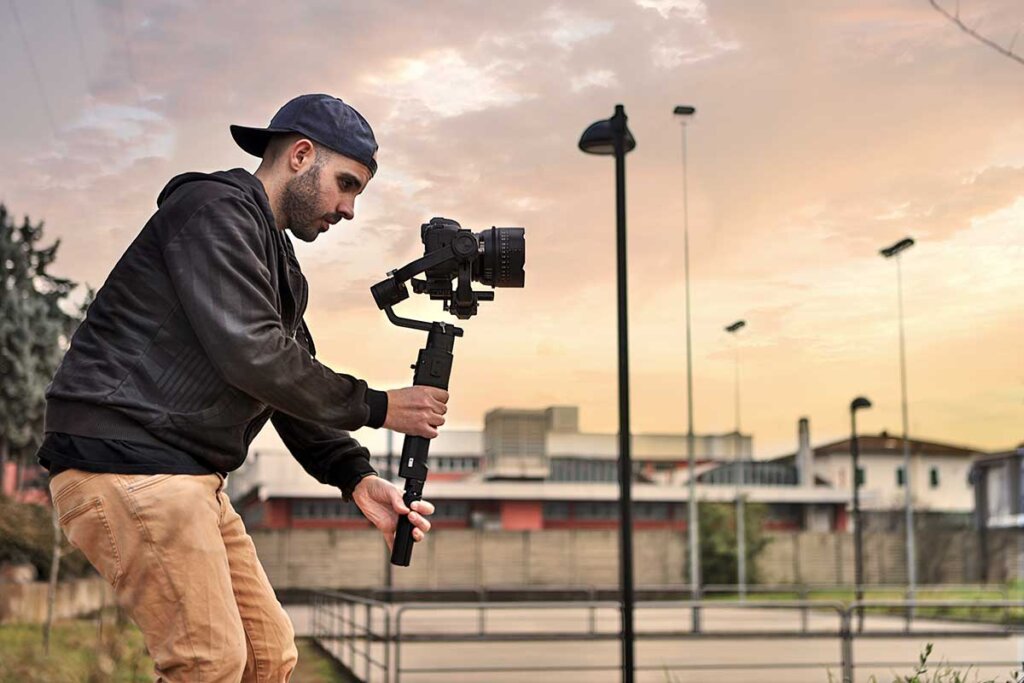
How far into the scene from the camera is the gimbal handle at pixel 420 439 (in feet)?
7.31

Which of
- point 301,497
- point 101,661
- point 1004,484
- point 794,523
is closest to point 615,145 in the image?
point 101,661

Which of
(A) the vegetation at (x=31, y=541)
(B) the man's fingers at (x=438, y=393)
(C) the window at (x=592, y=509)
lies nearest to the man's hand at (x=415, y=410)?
(B) the man's fingers at (x=438, y=393)

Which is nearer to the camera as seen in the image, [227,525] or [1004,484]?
[227,525]

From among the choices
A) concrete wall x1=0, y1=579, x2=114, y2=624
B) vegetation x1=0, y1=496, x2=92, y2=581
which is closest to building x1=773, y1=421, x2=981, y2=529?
concrete wall x1=0, y1=579, x2=114, y2=624

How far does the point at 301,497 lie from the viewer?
3700 cm

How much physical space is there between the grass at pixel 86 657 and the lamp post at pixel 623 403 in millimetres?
2666

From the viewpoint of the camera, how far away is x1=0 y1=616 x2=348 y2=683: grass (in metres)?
3.43

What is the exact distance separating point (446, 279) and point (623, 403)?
195 inches

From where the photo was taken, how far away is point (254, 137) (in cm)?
224

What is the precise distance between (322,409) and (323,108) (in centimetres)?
54

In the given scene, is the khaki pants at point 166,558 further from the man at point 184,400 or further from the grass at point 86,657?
the grass at point 86,657

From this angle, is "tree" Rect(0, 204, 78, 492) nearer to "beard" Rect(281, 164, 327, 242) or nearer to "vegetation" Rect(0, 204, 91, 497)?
"vegetation" Rect(0, 204, 91, 497)

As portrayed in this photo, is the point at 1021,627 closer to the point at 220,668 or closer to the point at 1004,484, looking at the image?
the point at 1004,484

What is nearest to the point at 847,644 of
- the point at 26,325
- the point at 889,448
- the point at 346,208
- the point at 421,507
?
the point at 421,507
